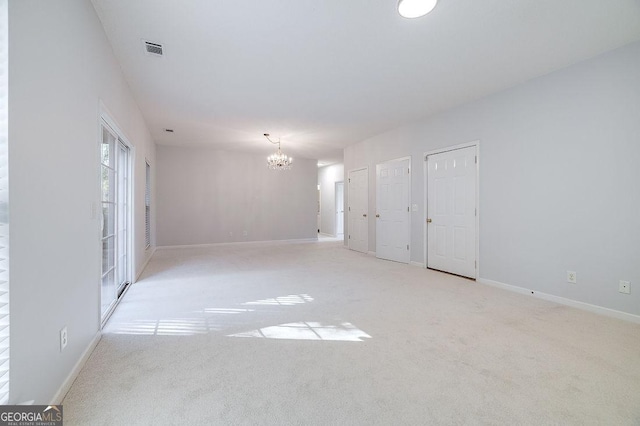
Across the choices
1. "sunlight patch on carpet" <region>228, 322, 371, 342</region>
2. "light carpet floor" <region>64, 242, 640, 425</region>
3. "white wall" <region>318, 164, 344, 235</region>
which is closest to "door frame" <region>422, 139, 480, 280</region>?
"light carpet floor" <region>64, 242, 640, 425</region>

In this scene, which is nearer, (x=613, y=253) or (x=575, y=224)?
(x=613, y=253)

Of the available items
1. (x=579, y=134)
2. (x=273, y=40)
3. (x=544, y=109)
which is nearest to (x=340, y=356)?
(x=273, y=40)

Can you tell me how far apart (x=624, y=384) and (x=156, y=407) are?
110 inches

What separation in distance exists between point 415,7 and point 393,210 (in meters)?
4.03

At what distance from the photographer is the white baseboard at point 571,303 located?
2.78m

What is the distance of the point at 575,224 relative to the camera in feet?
→ 10.4

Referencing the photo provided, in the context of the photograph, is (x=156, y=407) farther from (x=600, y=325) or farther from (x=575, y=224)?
(x=575, y=224)

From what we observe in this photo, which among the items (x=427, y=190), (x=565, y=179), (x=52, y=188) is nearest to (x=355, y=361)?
(x=52, y=188)

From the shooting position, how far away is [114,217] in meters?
3.39

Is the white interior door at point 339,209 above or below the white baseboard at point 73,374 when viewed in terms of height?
above

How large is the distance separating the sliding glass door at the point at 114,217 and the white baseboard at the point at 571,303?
15.4 feet

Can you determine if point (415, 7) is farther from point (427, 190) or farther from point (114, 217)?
point (114, 217)

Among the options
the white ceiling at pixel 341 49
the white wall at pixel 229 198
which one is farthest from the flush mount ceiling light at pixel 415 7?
the white wall at pixel 229 198

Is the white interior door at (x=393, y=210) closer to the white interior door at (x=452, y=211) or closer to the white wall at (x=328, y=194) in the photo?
the white interior door at (x=452, y=211)
